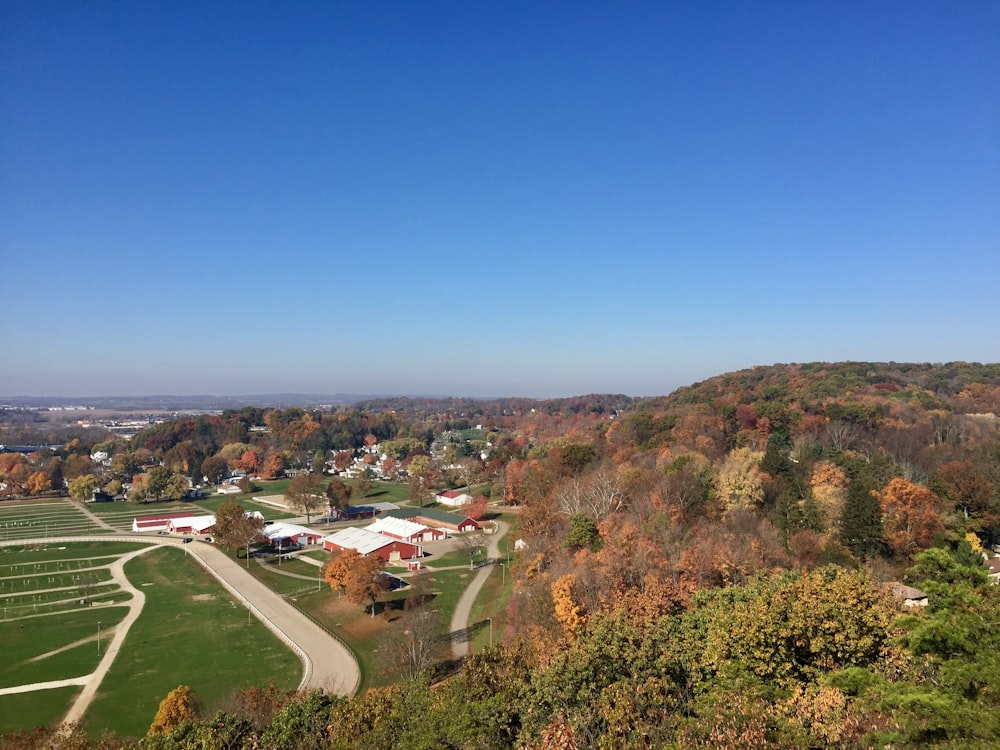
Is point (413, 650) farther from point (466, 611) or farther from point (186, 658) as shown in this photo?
point (186, 658)

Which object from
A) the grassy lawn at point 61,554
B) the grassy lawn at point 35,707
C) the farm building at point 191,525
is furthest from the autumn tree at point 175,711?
the farm building at point 191,525

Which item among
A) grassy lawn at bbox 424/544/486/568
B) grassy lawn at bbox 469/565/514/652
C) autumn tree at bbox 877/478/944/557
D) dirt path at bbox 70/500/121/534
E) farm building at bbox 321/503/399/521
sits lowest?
dirt path at bbox 70/500/121/534

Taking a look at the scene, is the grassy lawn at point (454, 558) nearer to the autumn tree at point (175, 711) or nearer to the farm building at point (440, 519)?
the farm building at point (440, 519)

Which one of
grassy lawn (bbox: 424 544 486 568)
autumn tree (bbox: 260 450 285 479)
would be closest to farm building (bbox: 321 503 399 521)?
grassy lawn (bbox: 424 544 486 568)

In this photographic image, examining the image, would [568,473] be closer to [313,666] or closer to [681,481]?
[681,481]

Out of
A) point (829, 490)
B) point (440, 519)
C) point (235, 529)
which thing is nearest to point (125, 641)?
point (235, 529)

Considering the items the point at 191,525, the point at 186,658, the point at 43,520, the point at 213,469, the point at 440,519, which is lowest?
the point at 43,520

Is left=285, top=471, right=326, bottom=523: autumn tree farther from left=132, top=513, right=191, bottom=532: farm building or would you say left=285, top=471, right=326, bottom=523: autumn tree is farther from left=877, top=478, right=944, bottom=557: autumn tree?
left=877, top=478, right=944, bottom=557: autumn tree
